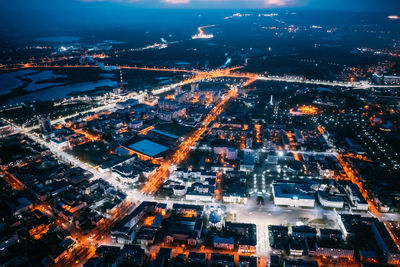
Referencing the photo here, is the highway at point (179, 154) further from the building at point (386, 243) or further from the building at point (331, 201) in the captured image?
the building at point (386, 243)

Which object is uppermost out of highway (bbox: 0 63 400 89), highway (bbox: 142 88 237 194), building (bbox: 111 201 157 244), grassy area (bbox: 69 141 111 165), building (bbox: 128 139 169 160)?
highway (bbox: 0 63 400 89)

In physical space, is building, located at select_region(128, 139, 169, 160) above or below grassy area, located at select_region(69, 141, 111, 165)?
above

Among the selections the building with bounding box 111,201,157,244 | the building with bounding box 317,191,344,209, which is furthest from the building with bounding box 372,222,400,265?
the building with bounding box 111,201,157,244

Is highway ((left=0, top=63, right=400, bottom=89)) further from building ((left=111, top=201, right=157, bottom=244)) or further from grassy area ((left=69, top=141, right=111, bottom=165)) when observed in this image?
building ((left=111, top=201, right=157, bottom=244))

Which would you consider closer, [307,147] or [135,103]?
[307,147]

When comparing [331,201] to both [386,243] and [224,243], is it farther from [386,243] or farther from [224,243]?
[224,243]

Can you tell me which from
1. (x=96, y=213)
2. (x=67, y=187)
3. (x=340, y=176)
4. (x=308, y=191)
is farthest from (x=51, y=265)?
(x=340, y=176)

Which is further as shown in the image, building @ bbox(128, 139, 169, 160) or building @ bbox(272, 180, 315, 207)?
building @ bbox(128, 139, 169, 160)

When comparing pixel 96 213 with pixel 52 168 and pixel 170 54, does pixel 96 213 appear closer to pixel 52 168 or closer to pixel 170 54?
pixel 52 168

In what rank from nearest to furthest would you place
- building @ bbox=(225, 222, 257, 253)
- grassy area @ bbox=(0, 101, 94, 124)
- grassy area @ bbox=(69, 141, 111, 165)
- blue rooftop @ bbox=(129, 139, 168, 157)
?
building @ bbox=(225, 222, 257, 253)
grassy area @ bbox=(69, 141, 111, 165)
blue rooftop @ bbox=(129, 139, 168, 157)
grassy area @ bbox=(0, 101, 94, 124)
